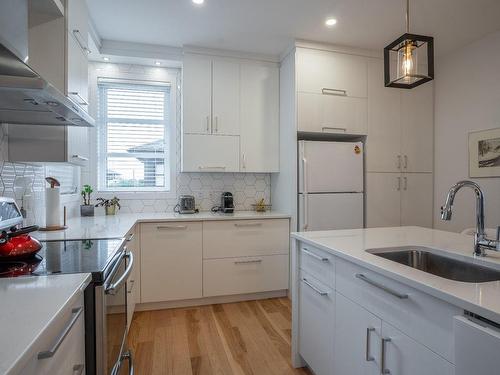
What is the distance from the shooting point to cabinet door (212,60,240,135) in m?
3.10

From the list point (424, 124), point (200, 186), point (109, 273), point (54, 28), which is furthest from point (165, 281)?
point (424, 124)

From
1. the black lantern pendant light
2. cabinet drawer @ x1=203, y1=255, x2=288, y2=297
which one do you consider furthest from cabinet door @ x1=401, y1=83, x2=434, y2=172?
the black lantern pendant light

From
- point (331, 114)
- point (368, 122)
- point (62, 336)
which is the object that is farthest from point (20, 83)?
point (368, 122)

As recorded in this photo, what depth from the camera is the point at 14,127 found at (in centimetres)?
173

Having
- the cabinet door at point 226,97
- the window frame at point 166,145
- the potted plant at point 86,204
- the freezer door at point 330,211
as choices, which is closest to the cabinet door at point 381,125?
the freezer door at point 330,211

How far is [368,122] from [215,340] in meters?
2.53

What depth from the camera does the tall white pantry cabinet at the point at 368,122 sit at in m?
2.95

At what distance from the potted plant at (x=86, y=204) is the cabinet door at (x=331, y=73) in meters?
2.30

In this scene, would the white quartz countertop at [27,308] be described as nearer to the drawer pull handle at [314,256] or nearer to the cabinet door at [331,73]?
the drawer pull handle at [314,256]

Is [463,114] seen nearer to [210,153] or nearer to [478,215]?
[478,215]

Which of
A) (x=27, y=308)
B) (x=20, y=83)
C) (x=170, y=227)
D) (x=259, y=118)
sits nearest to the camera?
(x=27, y=308)

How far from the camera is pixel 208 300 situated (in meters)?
2.92

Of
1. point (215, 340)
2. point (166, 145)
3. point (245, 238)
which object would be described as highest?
point (166, 145)

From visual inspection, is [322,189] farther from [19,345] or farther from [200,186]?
[19,345]
